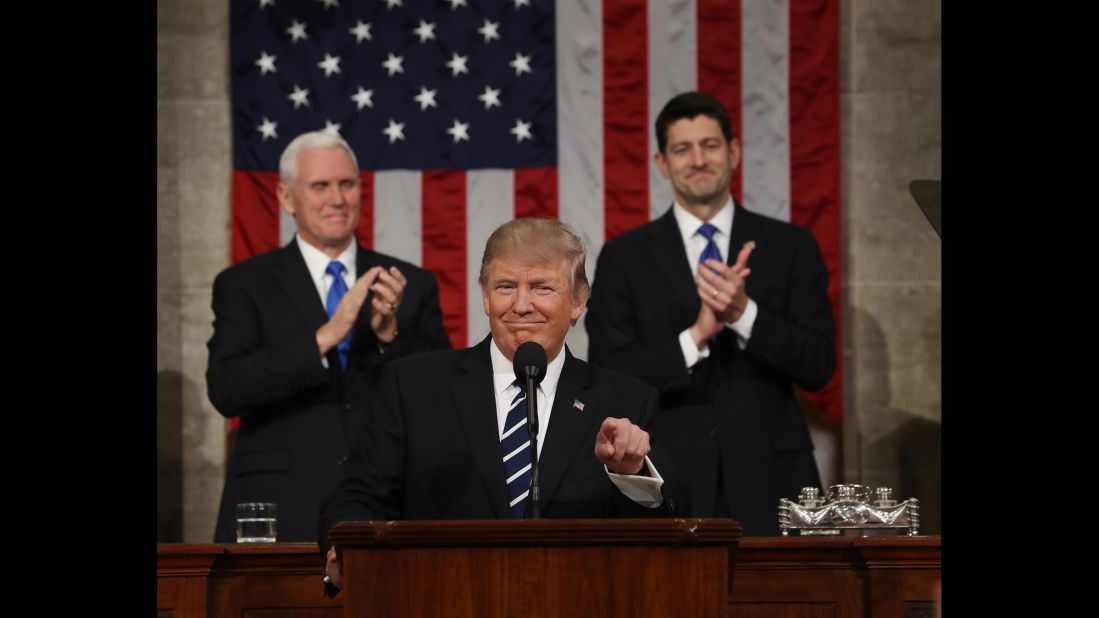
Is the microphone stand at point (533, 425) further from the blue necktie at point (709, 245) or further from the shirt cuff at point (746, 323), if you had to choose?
the blue necktie at point (709, 245)

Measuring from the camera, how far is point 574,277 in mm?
3748

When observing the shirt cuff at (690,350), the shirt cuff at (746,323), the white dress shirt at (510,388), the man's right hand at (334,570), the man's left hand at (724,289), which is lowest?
the man's right hand at (334,570)

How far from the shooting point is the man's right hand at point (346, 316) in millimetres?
5340

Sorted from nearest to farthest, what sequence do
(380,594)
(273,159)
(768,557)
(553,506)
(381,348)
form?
1. (380,594)
2. (553,506)
3. (768,557)
4. (381,348)
5. (273,159)

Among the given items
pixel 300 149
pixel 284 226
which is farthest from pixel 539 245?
pixel 284 226

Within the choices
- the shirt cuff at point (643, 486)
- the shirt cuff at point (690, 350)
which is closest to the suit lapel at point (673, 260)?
the shirt cuff at point (690, 350)

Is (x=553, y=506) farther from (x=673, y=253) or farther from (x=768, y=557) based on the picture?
(x=673, y=253)

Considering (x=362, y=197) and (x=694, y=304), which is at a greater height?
(x=362, y=197)

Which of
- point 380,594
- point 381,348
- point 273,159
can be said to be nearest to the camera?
point 380,594

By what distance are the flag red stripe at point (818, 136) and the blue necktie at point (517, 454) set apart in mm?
3395

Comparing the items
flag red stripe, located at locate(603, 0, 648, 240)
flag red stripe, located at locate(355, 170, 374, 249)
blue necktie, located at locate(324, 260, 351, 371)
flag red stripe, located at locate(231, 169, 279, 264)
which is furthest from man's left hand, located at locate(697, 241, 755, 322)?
flag red stripe, located at locate(231, 169, 279, 264)

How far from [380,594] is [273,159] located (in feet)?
14.1

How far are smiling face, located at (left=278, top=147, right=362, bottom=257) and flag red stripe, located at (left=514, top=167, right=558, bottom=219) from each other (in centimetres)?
129

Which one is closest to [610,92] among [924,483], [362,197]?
[362,197]
